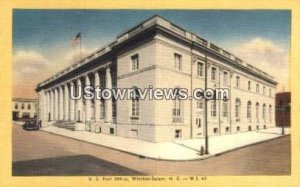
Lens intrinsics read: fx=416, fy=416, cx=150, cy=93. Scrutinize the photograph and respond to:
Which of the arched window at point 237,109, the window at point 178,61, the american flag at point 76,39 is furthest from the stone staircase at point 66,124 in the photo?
the arched window at point 237,109

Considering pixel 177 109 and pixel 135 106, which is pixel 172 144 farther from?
pixel 135 106

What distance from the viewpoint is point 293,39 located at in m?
4.73

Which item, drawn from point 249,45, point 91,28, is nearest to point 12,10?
point 91,28

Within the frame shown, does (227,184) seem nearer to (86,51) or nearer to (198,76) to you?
(198,76)

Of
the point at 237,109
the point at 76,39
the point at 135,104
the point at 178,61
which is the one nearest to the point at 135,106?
the point at 135,104

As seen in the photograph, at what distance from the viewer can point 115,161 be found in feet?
15.4

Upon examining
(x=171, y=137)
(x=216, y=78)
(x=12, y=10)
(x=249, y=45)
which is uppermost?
(x=12, y=10)

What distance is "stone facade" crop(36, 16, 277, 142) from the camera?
15.4 ft

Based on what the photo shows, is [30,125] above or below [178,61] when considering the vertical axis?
below

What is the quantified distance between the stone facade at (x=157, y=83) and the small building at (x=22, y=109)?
200 millimetres

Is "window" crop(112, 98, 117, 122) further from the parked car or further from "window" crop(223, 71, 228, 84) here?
"window" crop(223, 71, 228, 84)

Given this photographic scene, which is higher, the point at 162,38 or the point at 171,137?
the point at 162,38

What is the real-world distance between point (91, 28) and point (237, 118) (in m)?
2.07

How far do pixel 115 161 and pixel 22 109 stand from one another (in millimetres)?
1198
